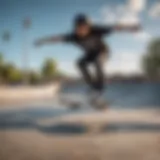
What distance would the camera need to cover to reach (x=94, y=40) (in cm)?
136

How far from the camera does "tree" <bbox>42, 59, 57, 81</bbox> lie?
1.39 metres

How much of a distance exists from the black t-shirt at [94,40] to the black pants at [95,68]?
32 mm

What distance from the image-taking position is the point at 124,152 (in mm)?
1317

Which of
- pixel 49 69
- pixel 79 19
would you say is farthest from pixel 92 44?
pixel 49 69

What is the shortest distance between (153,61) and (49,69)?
0.51 meters

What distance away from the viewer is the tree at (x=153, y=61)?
1.35 metres

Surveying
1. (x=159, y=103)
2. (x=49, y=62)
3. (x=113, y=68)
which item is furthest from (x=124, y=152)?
(x=49, y=62)

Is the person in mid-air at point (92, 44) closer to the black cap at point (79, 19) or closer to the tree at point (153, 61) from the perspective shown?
the black cap at point (79, 19)

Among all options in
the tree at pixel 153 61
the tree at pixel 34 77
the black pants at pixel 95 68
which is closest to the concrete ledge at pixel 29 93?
the tree at pixel 34 77

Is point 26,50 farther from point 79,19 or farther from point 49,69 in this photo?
point 79,19

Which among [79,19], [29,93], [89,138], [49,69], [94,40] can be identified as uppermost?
[79,19]

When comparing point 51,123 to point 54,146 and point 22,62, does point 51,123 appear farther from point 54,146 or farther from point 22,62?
point 22,62

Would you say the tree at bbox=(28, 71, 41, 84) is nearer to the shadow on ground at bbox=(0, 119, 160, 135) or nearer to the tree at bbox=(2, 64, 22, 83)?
the tree at bbox=(2, 64, 22, 83)

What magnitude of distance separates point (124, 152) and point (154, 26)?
62cm
